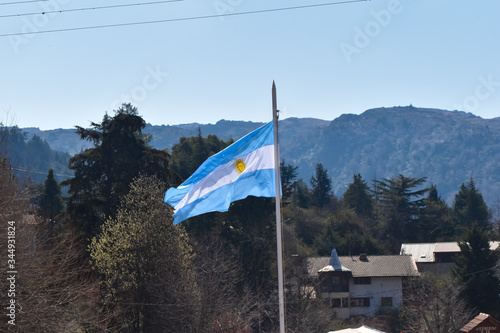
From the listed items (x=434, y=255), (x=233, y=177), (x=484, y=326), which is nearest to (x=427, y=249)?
(x=434, y=255)

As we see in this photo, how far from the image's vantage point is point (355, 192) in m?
92.8

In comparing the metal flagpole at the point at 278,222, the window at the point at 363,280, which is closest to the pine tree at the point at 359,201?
the window at the point at 363,280

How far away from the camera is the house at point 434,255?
6625 cm

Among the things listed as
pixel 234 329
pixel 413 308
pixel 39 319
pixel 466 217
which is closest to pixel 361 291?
pixel 413 308

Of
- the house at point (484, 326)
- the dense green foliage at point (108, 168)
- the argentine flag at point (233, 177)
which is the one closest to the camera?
the argentine flag at point (233, 177)

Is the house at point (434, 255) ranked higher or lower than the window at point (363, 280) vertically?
higher

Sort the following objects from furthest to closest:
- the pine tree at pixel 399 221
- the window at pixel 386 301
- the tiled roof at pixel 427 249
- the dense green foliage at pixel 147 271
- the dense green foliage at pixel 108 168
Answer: the pine tree at pixel 399 221
the tiled roof at pixel 427 249
the window at pixel 386 301
the dense green foliage at pixel 108 168
the dense green foliage at pixel 147 271

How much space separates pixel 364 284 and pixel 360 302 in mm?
1916

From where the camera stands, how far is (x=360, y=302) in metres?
55.8

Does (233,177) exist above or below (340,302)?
above

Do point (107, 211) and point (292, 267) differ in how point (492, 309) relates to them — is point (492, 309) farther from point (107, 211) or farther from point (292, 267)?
point (107, 211)

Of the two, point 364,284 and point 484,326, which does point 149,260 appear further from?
point 364,284

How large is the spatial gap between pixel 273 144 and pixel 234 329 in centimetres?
1911

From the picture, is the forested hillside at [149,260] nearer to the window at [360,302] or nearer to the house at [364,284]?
the house at [364,284]
